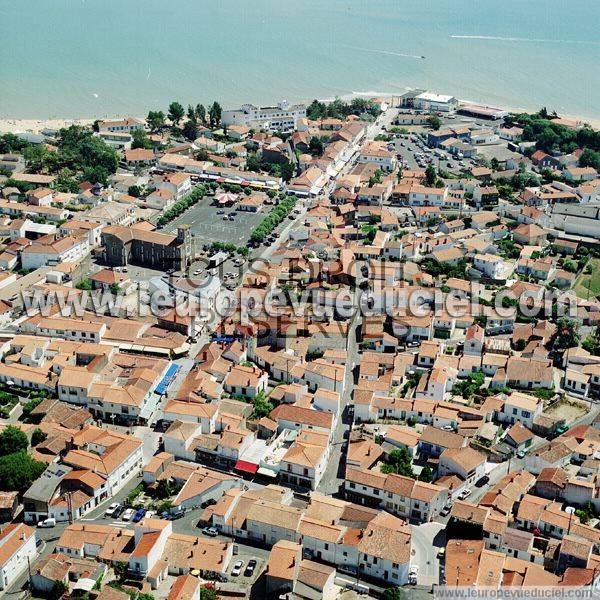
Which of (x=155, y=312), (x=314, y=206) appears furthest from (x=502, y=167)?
(x=155, y=312)

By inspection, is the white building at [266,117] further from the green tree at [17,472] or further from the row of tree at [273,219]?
the green tree at [17,472]

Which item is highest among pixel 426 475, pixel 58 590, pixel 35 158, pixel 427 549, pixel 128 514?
pixel 35 158

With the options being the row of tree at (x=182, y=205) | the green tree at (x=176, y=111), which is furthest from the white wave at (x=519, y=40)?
the row of tree at (x=182, y=205)

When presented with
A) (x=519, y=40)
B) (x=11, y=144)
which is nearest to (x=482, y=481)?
(x=11, y=144)

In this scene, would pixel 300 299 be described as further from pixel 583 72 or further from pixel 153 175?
pixel 583 72

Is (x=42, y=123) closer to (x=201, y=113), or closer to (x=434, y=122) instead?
(x=201, y=113)

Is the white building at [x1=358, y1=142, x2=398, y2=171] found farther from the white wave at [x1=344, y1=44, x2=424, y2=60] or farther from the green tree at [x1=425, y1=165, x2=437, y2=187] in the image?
the white wave at [x1=344, y1=44, x2=424, y2=60]

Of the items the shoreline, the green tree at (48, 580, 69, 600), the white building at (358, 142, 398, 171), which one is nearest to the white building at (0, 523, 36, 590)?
the green tree at (48, 580, 69, 600)
